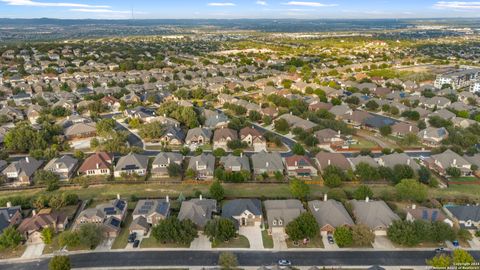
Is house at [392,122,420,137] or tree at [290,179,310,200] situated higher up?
house at [392,122,420,137]

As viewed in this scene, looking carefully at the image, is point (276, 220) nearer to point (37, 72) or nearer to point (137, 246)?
point (137, 246)

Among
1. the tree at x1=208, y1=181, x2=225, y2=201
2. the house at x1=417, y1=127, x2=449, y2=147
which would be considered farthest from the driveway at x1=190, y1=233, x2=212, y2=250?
the house at x1=417, y1=127, x2=449, y2=147

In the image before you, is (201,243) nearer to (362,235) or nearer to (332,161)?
(362,235)

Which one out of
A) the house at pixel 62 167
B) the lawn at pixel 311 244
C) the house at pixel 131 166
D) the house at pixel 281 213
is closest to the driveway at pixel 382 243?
the lawn at pixel 311 244

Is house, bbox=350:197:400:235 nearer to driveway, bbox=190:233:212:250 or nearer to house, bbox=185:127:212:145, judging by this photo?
driveway, bbox=190:233:212:250

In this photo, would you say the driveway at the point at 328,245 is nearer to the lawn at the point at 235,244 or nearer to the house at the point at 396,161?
the lawn at the point at 235,244
